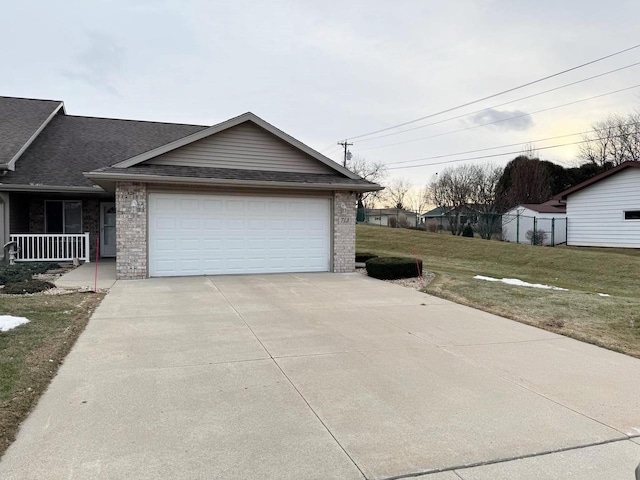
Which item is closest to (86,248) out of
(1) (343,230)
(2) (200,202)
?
(2) (200,202)

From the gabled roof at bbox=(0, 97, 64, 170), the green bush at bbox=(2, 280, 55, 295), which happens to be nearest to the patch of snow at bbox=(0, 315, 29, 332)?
the green bush at bbox=(2, 280, 55, 295)

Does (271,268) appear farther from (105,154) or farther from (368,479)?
(368,479)

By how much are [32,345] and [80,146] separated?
14.2 m

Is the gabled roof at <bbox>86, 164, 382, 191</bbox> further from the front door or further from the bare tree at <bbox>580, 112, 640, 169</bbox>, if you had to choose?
the bare tree at <bbox>580, 112, 640, 169</bbox>

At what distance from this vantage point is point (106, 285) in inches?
427

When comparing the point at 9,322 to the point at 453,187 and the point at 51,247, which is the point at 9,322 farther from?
the point at 453,187

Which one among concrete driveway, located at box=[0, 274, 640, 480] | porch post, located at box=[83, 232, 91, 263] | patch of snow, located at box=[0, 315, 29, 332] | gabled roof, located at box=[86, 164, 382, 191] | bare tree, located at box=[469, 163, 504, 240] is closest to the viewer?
concrete driveway, located at box=[0, 274, 640, 480]

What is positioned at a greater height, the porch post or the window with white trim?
the window with white trim

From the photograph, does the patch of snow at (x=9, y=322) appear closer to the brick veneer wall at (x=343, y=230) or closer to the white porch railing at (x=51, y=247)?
the brick veneer wall at (x=343, y=230)

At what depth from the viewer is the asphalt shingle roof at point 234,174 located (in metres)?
11.8

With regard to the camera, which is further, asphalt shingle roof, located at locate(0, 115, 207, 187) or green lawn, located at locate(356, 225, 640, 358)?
asphalt shingle roof, located at locate(0, 115, 207, 187)

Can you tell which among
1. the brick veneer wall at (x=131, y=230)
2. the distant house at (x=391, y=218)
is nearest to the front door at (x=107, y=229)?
the brick veneer wall at (x=131, y=230)

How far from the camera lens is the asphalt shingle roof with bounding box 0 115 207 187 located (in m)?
15.3

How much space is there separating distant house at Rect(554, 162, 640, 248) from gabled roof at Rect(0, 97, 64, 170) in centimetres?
2653
